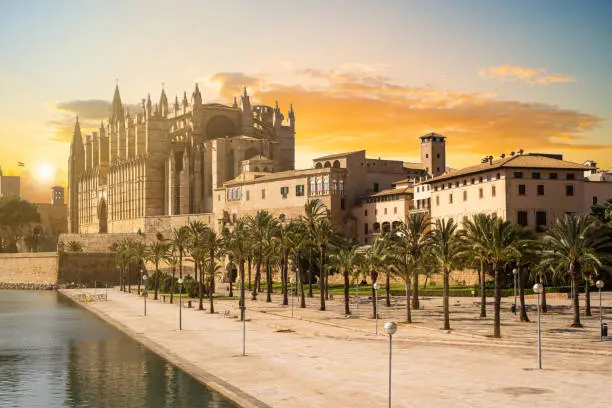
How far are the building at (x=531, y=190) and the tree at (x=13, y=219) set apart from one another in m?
123

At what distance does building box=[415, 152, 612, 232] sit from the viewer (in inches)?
3275

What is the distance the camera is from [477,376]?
34.1 m

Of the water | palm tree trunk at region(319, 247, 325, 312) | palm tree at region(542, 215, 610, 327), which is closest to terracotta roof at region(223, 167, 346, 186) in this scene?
palm tree trunk at region(319, 247, 325, 312)

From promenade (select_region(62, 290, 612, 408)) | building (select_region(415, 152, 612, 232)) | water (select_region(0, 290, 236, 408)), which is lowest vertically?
water (select_region(0, 290, 236, 408))

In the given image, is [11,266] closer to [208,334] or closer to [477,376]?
[208,334]

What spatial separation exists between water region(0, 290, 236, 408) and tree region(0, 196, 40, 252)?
395 feet

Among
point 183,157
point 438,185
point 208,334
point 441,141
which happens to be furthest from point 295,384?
point 183,157

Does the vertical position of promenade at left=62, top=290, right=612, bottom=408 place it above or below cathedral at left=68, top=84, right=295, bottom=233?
below

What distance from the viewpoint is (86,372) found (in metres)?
41.8

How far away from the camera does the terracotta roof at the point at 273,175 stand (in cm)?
10894

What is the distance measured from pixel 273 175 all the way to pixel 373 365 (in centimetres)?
8097

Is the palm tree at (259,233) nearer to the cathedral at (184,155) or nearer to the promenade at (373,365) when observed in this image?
the promenade at (373,365)

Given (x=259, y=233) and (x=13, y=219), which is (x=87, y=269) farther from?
(x=13, y=219)

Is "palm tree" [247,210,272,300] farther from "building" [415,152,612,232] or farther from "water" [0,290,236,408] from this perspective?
"building" [415,152,612,232]
